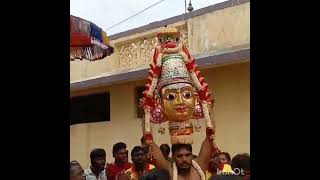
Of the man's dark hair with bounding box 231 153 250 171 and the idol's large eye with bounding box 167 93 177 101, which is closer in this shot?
the idol's large eye with bounding box 167 93 177 101

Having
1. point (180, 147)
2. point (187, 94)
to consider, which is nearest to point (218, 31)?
point (187, 94)

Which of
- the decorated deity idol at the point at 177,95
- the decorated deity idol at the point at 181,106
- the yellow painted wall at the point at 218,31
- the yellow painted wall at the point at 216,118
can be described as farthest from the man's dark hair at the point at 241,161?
the yellow painted wall at the point at 218,31

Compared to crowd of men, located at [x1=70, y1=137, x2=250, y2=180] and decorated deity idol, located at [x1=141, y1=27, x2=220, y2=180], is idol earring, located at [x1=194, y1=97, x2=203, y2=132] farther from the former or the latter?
crowd of men, located at [x1=70, y1=137, x2=250, y2=180]

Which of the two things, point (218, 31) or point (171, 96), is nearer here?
point (171, 96)

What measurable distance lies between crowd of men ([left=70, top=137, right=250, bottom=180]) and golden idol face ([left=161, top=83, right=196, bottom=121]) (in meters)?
0.23

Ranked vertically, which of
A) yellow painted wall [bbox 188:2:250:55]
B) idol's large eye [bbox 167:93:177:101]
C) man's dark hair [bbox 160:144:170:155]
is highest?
yellow painted wall [bbox 188:2:250:55]

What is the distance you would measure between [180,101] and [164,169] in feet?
1.82

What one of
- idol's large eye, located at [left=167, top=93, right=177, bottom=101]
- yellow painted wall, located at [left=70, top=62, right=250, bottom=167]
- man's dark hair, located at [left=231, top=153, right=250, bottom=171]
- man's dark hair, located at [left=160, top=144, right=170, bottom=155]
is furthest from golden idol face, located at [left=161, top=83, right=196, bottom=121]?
man's dark hair, located at [left=231, top=153, right=250, bottom=171]

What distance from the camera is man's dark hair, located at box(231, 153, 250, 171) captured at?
487 cm

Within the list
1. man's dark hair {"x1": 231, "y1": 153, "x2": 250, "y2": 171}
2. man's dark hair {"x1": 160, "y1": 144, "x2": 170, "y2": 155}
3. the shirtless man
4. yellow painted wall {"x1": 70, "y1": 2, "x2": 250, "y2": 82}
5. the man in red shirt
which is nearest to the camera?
the shirtless man

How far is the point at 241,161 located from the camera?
4992mm

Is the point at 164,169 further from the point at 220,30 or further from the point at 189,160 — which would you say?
the point at 220,30

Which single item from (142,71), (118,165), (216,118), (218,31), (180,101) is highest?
(218,31)
